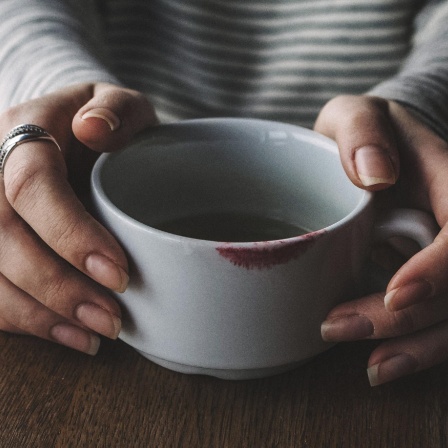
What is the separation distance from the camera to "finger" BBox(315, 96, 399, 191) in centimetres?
46

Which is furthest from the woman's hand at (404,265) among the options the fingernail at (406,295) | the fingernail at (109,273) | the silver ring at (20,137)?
the silver ring at (20,137)

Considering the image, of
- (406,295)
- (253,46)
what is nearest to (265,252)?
(406,295)

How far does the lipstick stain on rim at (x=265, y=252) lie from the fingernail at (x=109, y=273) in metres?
0.08

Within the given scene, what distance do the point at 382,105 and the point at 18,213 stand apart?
0.35m

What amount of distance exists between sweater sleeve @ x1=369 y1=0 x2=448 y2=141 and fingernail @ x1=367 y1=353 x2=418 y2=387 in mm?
271

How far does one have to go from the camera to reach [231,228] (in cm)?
56

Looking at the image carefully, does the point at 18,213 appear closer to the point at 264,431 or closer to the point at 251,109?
the point at 264,431

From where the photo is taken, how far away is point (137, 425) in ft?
1.36

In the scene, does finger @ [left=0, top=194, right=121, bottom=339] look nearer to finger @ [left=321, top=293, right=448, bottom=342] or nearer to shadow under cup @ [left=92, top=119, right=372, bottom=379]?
shadow under cup @ [left=92, top=119, right=372, bottom=379]

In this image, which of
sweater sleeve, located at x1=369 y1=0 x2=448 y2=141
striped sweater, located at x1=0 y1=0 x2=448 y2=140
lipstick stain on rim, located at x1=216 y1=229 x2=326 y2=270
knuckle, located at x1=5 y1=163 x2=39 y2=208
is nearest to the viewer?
lipstick stain on rim, located at x1=216 y1=229 x2=326 y2=270

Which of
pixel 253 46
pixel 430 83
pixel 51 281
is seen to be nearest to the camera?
pixel 51 281

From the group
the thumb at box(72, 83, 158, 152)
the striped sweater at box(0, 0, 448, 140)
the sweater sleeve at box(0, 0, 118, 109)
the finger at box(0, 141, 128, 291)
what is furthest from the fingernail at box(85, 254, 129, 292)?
the striped sweater at box(0, 0, 448, 140)

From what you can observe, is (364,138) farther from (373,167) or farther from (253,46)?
(253,46)

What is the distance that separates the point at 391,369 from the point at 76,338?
24cm
